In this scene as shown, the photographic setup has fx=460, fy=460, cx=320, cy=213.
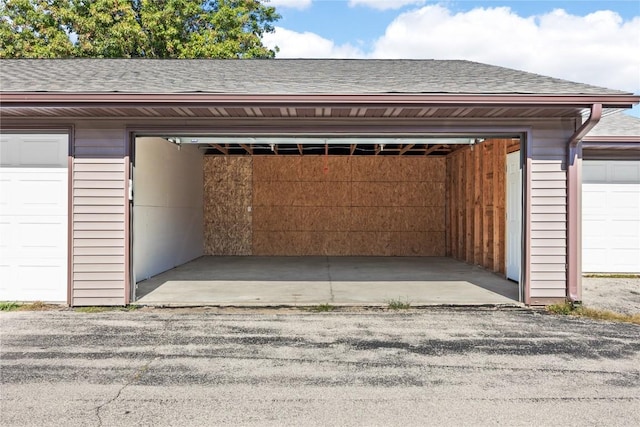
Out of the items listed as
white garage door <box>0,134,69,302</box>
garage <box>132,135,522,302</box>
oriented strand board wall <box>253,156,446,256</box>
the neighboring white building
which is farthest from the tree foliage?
the neighboring white building

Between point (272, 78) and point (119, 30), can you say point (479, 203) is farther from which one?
point (119, 30)

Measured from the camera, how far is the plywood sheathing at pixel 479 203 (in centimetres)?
991

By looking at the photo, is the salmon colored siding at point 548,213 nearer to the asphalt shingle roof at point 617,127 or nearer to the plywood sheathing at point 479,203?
the plywood sheathing at point 479,203

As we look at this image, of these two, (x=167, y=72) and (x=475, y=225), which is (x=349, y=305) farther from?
(x=475, y=225)

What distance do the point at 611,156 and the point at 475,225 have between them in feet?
10.8

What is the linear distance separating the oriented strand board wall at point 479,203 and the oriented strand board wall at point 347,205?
882 millimetres

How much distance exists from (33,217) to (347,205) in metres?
9.56

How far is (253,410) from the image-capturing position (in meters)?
3.31

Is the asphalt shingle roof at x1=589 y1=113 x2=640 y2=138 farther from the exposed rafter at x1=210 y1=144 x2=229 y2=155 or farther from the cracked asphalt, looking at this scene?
the exposed rafter at x1=210 y1=144 x2=229 y2=155

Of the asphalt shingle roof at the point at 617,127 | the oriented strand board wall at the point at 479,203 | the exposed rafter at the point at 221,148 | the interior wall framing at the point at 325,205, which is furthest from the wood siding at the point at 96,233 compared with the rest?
the asphalt shingle roof at the point at 617,127

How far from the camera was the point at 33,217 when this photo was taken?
699 cm

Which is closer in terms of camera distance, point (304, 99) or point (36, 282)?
point (304, 99)

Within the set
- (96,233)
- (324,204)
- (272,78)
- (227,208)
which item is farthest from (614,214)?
(227,208)

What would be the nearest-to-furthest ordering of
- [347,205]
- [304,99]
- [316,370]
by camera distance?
[316,370], [304,99], [347,205]
